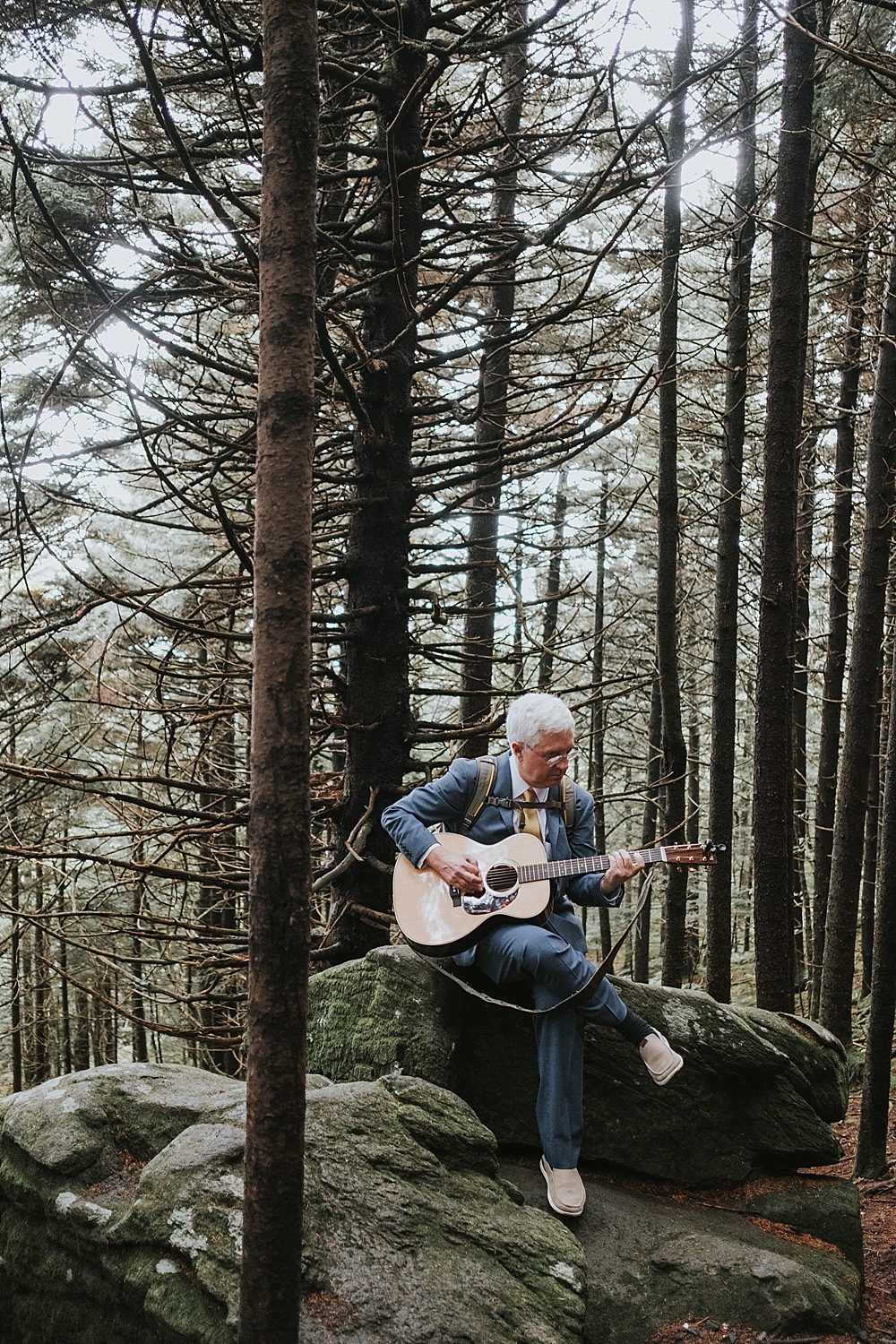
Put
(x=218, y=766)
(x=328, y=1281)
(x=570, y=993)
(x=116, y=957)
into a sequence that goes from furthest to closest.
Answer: (x=218, y=766)
(x=116, y=957)
(x=570, y=993)
(x=328, y=1281)

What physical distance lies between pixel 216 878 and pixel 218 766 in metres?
1.05

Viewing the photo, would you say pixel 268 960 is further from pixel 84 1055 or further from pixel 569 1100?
pixel 84 1055

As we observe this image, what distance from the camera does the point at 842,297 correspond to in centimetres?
1080

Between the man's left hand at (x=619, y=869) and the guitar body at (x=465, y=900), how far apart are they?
0.25 metres

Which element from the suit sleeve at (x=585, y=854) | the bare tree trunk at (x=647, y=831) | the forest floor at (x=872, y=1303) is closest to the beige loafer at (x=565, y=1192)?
the forest floor at (x=872, y=1303)

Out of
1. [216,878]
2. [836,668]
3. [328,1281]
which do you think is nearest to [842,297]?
[836,668]

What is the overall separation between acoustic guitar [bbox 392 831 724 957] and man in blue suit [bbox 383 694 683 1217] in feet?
0.23

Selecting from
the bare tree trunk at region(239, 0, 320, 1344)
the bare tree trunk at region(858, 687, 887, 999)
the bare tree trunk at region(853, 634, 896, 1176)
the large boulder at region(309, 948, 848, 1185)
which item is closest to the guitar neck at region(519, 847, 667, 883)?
the large boulder at region(309, 948, 848, 1185)

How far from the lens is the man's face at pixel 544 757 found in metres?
4.23

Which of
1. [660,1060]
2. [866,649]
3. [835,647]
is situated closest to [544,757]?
[660,1060]

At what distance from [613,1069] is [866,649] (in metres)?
3.76

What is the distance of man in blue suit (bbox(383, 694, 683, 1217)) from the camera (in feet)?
13.3

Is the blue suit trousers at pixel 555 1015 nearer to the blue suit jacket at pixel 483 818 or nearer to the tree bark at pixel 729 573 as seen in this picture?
the blue suit jacket at pixel 483 818

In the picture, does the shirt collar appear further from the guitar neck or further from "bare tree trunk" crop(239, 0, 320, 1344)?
"bare tree trunk" crop(239, 0, 320, 1344)
